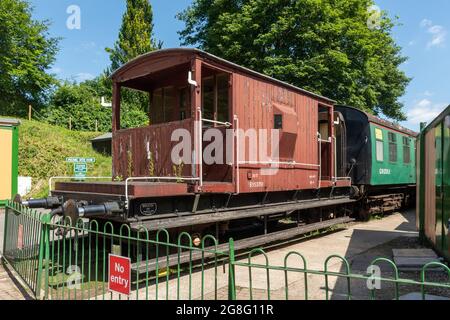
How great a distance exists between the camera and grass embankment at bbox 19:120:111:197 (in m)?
19.2

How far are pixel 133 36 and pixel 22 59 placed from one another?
8282 mm

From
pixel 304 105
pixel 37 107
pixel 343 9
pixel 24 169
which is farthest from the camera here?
pixel 37 107

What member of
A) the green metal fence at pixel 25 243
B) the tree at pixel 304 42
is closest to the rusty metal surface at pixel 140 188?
the green metal fence at pixel 25 243

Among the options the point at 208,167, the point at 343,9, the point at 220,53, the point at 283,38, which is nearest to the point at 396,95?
the point at 343,9

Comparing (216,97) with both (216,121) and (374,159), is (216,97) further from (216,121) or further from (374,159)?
(374,159)

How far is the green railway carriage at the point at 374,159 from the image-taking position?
12719 mm

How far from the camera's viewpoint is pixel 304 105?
941cm

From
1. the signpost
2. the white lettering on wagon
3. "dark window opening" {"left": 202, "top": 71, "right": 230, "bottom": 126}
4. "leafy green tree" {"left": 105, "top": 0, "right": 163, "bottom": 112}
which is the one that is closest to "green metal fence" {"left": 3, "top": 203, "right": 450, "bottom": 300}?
the white lettering on wagon

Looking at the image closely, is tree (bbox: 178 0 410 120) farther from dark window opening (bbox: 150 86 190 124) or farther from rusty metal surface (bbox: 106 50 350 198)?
dark window opening (bbox: 150 86 190 124)

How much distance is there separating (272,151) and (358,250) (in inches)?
109

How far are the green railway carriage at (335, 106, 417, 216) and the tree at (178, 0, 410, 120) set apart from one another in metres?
5.97

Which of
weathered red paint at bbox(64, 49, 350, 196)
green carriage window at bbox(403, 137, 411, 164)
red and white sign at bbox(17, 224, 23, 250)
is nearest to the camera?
red and white sign at bbox(17, 224, 23, 250)

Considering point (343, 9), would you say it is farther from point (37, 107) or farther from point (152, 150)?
point (37, 107)

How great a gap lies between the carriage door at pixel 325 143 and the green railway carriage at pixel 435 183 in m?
2.35
